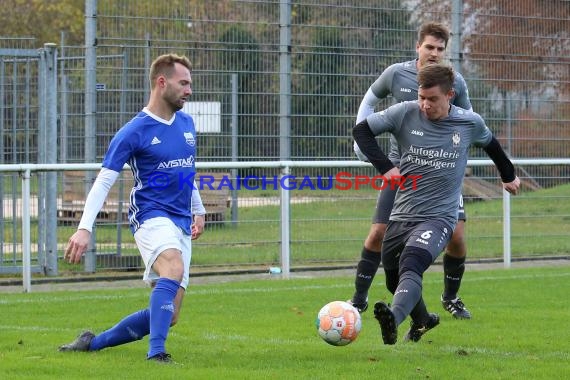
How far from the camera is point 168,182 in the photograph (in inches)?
275

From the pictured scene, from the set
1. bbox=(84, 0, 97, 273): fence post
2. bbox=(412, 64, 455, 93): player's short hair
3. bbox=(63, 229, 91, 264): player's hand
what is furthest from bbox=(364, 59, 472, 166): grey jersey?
bbox=(84, 0, 97, 273): fence post

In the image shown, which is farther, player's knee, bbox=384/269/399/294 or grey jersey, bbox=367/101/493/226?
player's knee, bbox=384/269/399/294

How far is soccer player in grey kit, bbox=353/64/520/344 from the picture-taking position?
23.1ft

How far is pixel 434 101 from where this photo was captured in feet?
23.3

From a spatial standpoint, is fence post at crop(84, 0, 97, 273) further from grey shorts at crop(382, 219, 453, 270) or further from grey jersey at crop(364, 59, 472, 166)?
grey shorts at crop(382, 219, 453, 270)

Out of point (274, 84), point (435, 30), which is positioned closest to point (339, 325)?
point (435, 30)

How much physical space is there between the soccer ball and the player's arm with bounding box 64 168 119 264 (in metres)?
1.45

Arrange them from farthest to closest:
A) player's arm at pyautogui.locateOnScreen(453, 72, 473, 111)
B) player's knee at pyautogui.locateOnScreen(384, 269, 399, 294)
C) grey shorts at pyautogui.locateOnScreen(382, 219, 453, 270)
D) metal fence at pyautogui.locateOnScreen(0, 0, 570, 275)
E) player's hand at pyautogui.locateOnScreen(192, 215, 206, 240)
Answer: metal fence at pyautogui.locateOnScreen(0, 0, 570, 275) < player's arm at pyautogui.locateOnScreen(453, 72, 473, 111) < player's knee at pyautogui.locateOnScreen(384, 269, 399, 294) < player's hand at pyautogui.locateOnScreen(192, 215, 206, 240) < grey shorts at pyautogui.locateOnScreen(382, 219, 453, 270)

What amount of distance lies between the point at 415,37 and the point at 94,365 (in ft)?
29.4

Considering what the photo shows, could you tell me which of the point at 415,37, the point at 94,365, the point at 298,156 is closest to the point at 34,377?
the point at 94,365

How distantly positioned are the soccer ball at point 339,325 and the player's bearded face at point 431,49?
2.42 metres

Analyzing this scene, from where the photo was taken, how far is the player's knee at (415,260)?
6.83 meters

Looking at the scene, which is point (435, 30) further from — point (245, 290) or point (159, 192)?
point (245, 290)

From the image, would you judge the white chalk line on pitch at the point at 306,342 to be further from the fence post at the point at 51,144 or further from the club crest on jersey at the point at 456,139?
the fence post at the point at 51,144
